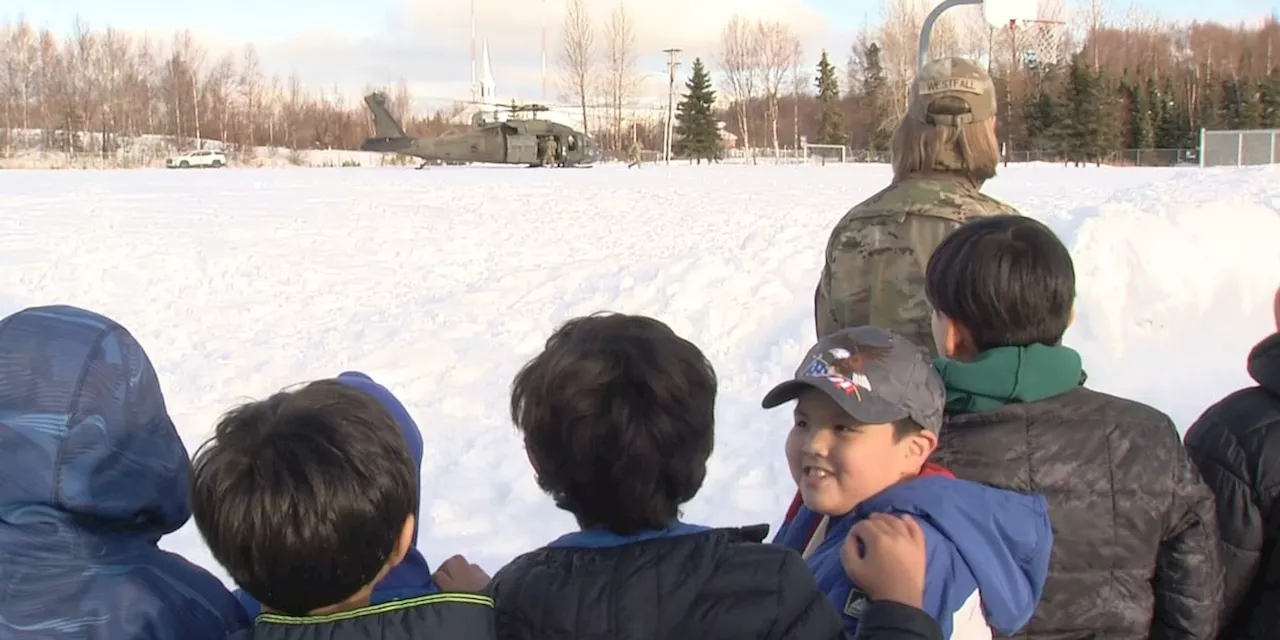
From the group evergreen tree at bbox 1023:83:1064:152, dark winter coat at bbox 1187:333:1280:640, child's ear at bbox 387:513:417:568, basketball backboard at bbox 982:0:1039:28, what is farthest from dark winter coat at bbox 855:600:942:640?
evergreen tree at bbox 1023:83:1064:152

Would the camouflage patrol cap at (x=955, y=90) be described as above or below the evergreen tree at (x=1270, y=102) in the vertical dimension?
below

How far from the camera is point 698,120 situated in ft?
220

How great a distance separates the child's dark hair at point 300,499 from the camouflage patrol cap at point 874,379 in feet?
2.28

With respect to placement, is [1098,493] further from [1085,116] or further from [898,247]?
[1085,116]

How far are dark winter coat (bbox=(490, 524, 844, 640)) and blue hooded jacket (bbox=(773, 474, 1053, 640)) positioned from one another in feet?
0.64

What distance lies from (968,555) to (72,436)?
141 cm

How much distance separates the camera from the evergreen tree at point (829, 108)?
2852 inches

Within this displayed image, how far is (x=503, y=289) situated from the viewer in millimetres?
10820

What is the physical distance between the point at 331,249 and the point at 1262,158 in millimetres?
30918

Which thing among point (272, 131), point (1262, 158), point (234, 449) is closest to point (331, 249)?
point (234, 449)

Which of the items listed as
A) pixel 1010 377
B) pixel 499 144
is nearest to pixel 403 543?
pixel 1010 377

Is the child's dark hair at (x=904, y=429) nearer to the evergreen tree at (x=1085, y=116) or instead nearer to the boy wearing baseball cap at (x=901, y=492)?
the boy wearing baseball cap at (x=901, y=492)

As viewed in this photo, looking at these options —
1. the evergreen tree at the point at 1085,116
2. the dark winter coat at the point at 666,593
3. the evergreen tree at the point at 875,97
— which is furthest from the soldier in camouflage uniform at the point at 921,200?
the evergreen tree at the point at 875,97

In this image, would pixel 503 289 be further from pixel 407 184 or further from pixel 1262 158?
pixel 1262 158
